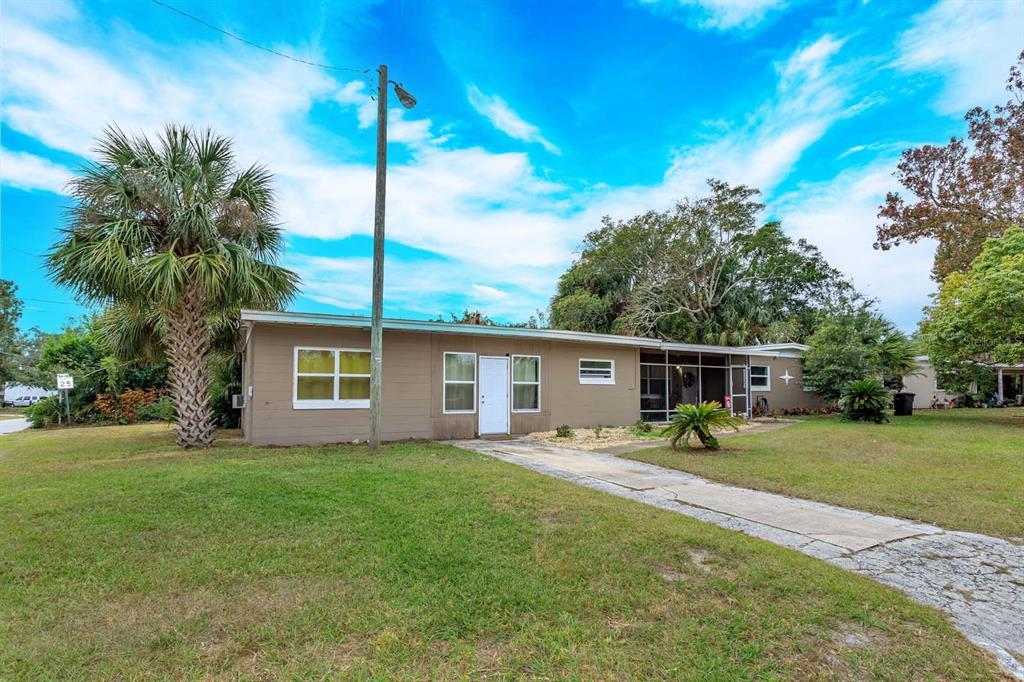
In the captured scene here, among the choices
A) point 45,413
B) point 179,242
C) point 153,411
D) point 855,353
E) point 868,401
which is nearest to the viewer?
point 179,242

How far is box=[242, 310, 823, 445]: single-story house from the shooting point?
→ 993 cm

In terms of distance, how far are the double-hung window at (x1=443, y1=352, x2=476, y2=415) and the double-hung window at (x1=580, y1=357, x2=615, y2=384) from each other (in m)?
3.26

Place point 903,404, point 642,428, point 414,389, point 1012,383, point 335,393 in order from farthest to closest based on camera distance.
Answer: point 1012,383
point 903,404
point 642,428
point 414,389
point 335,393

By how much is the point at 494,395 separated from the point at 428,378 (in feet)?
5.69

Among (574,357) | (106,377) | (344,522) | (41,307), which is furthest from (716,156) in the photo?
(41,307)

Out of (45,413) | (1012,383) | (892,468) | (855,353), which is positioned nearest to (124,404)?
(45,413)

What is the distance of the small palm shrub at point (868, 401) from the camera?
14539 mm

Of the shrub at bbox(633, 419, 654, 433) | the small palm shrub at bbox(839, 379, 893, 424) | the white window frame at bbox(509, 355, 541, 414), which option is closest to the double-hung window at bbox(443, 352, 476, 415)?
the white window frame at bbox(509, 355, 541, 414)

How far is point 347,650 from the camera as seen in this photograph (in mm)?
2654

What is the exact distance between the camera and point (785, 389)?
19.3m

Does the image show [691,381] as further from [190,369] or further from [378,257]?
[190,369]

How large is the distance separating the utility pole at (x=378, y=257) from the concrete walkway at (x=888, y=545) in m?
3.46

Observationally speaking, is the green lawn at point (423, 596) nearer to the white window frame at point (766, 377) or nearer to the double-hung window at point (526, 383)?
the double-hung window at point (526, 383)

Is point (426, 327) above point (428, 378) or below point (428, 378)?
above
